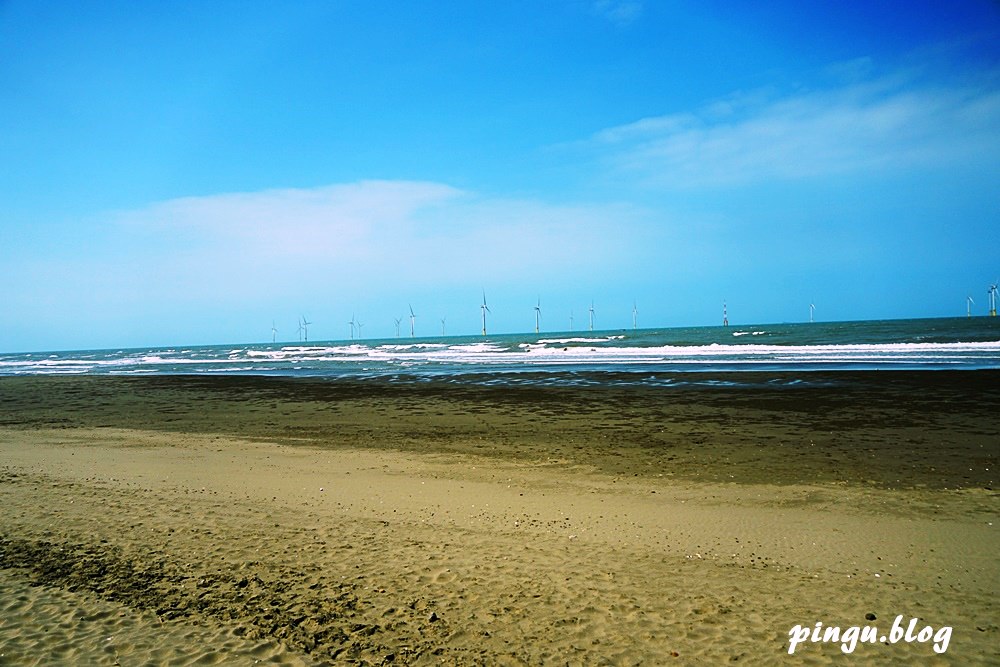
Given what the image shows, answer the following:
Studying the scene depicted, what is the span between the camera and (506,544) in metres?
6.38

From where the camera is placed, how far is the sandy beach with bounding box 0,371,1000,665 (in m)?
4.44

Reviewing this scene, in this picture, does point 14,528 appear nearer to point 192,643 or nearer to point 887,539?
point 192,643

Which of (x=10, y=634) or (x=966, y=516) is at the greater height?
(x=10, y=634)

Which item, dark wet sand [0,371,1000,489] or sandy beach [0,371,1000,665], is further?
dark wet sand [0,371,1000,489]

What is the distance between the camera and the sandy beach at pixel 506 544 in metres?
4.44

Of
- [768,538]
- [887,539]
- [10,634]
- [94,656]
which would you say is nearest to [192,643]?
[94,656]

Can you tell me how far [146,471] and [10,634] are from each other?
6.42 m

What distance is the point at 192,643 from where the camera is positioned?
173 inches

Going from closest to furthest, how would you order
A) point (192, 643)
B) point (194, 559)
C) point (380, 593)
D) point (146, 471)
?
1. point (192, 643)
2. point (380, 593)
3. point (194, 559)
4. point (146, 471)

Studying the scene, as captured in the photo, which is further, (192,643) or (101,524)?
(101,524)

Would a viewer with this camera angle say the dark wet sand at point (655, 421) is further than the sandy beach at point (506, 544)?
Yes

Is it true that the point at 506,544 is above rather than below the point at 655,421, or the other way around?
above

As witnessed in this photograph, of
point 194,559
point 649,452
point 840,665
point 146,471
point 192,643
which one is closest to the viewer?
point 840,665

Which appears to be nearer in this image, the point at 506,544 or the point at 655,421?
the point at 506,544
